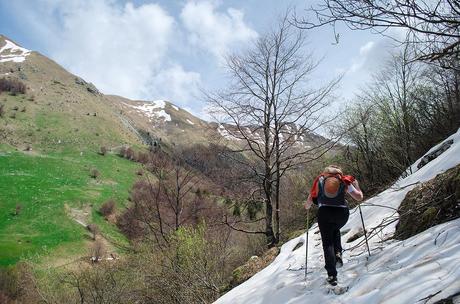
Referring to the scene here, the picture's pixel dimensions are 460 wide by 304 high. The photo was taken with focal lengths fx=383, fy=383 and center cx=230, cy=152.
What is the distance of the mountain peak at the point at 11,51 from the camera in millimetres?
114125

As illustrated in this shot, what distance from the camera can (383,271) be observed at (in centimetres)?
462

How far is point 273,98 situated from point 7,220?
135ft

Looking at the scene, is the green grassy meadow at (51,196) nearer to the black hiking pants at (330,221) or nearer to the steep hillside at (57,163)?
the steep hillside at (57,163)

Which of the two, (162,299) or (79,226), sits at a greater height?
(79,226)

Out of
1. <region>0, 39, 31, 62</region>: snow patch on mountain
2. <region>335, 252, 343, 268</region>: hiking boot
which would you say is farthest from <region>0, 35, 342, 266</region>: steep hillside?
<region>335, 252, 343, 268</region>: hiking boot

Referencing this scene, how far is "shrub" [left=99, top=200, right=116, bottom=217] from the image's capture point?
5062 cm

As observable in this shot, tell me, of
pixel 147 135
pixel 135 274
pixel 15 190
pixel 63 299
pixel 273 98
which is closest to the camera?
pixel 273 98

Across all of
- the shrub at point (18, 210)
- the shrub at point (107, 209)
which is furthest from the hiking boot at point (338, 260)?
the shrub at point (107, 209)

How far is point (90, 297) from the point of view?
2234cm

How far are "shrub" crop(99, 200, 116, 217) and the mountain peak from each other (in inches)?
3267

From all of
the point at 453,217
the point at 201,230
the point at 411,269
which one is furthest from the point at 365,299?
the point at 201,230

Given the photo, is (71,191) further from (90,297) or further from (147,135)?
(147,135)

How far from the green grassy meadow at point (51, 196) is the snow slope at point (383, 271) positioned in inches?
1404

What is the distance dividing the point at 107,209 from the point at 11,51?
325ft
